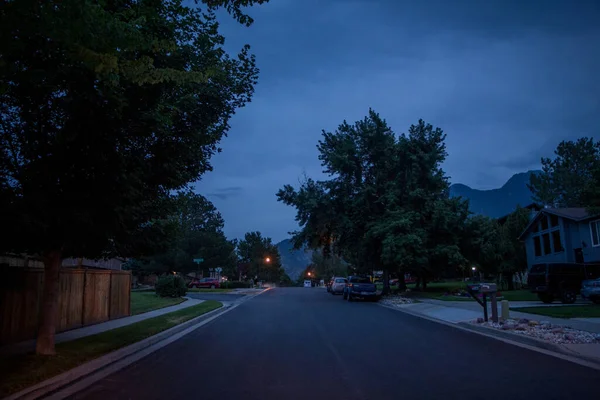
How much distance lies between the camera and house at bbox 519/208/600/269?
112 feet

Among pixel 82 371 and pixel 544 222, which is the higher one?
pixel 544 222

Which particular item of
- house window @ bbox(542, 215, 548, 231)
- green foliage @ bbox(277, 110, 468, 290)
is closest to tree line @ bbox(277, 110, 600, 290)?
green foliage @ bbox(277, 110, 468, 290)

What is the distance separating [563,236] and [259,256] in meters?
68.6

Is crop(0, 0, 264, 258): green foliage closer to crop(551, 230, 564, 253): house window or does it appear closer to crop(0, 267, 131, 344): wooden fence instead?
crop(0, 267, 131, 344): wooden fence

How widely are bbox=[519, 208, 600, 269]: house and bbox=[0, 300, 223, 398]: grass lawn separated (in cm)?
2948

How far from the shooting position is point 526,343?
458 inches

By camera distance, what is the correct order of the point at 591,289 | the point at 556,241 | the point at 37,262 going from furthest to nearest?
the point at 556,241 < the point at 591,289 < the point at 37,262

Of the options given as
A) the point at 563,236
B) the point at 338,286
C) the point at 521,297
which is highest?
the point at 563,236

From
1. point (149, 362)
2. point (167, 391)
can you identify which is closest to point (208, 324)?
point (149, 362)

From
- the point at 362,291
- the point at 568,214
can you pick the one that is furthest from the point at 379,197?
the point at 568,214

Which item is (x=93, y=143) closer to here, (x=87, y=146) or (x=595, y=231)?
(x=87, y=146)

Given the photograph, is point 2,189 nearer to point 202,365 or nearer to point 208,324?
point 202,365

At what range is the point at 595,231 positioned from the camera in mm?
33875

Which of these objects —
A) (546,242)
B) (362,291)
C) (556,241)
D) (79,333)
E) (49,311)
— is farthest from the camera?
(546,242)
